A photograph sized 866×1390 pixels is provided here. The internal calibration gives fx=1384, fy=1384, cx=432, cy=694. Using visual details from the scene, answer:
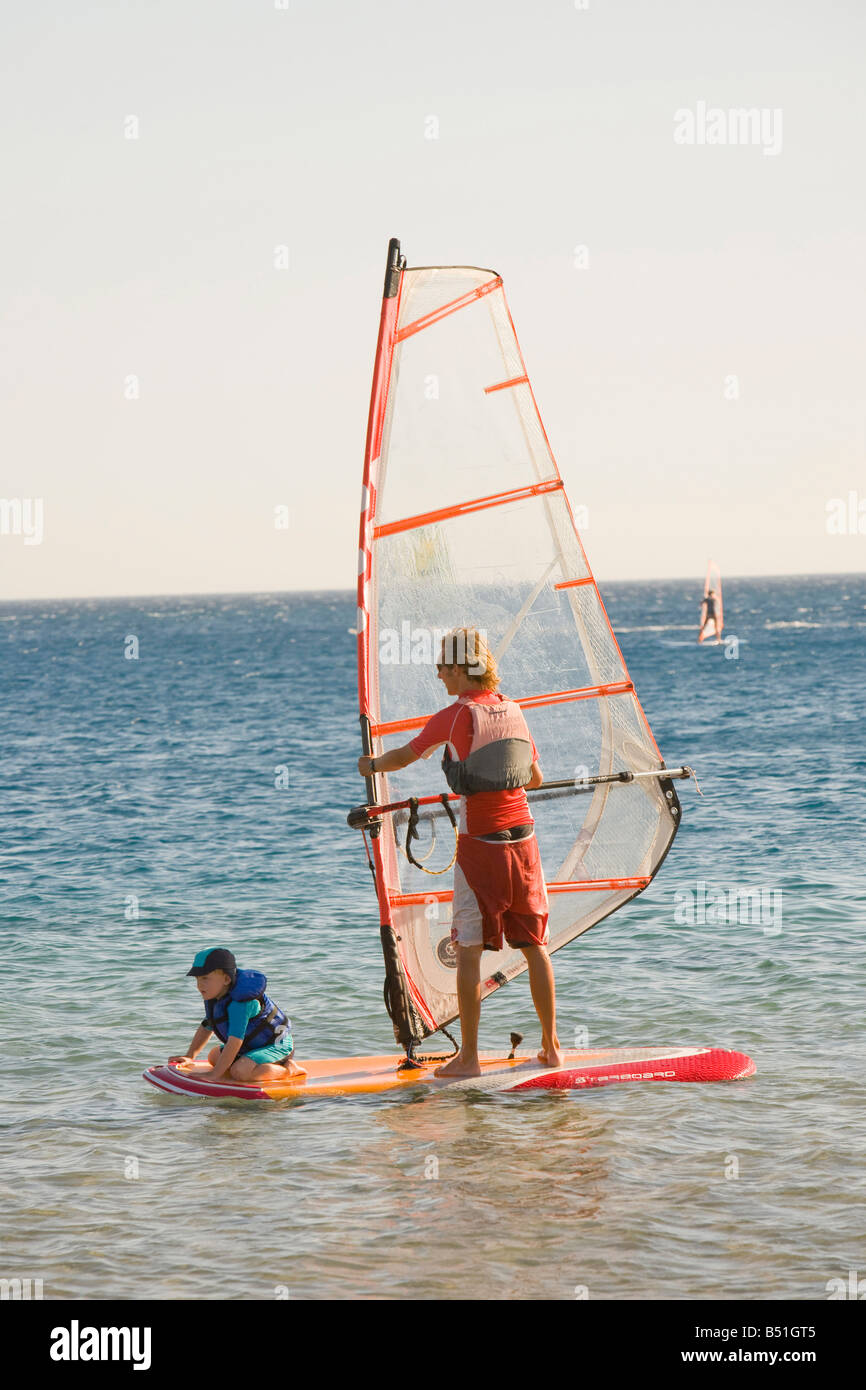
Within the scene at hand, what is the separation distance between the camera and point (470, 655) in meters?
6.45

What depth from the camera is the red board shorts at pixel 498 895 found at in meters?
6.52

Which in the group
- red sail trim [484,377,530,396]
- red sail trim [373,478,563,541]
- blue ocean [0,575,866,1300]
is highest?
red sail trim [484,377,530,396]

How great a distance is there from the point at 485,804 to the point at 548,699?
1104 mm

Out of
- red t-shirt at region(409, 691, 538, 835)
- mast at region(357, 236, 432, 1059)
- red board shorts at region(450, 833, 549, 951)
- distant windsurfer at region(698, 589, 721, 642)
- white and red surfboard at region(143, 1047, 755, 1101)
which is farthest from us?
distant windsurfer at region(698, 589, 721, 642)

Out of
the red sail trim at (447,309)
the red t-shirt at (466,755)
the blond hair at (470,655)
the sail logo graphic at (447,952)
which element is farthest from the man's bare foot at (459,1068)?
the red sail trim at (447,309)

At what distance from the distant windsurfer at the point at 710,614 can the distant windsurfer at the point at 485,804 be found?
64.6 meters

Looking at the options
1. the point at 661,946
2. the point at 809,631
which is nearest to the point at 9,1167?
the point at 661,946

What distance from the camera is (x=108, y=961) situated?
10.7 meters

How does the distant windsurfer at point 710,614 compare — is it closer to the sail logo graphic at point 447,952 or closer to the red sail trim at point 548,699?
the red sail trim at point 548,699

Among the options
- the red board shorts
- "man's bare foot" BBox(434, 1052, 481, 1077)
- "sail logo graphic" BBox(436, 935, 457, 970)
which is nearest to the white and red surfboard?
"man's bare foot" BBox(434, 1052, 481, 1077)

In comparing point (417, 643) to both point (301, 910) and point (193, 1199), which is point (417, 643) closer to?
point (193, 1199)

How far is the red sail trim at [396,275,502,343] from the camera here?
7.03 m
